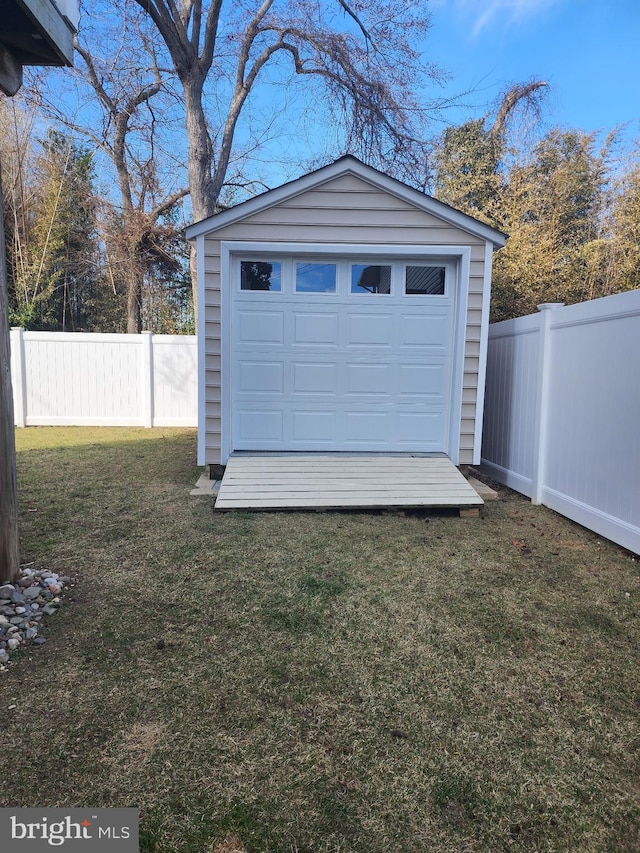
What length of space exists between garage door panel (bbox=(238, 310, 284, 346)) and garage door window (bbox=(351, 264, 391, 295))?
35.7 inches

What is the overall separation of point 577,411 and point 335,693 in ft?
10.8


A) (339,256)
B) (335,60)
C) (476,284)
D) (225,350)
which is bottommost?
(225,350)

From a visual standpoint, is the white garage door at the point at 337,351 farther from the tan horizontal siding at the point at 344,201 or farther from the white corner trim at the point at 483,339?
the tan horizontal siding at the point at 344,201

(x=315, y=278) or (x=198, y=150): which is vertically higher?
(x=198, y=150)

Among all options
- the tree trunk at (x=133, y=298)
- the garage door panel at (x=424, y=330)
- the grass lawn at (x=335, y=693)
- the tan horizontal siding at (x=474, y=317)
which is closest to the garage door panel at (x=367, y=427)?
the garage door panel at (x=424, y=330)

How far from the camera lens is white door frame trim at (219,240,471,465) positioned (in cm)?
534

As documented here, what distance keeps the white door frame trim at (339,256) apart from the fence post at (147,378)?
15.2ft

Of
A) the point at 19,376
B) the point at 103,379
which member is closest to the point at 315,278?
the point at 103,379

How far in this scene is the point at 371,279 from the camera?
18.5 feet

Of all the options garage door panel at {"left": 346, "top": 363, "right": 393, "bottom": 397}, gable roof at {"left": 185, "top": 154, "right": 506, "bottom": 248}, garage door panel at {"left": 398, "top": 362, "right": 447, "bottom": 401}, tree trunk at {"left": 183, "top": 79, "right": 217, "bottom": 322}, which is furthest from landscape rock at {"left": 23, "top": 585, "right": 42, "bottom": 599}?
tree trunk at {"left": 183, "top": 79, "right": 217, "bottom": 322}

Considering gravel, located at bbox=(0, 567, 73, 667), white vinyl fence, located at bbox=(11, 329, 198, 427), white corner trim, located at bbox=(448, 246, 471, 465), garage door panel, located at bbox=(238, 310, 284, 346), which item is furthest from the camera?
white vinyl fence, located at bbox=(11, 329, 198, 427)

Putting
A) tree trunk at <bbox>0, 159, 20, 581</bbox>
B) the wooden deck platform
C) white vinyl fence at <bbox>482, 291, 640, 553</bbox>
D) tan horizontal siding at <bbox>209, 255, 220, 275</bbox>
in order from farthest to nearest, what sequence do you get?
tan horizontal siding at <bbox>209, 255, 220, 275</bbox>
the wooden deck platform
white vinyl fence at <bbox>482, 291, 640, 553</bbox>
tree trunk at <bbox>0, 159, 20, 581</bbox>

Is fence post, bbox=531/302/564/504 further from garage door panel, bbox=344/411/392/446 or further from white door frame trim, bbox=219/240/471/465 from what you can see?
garage door panel, bbox=344/411/392/446

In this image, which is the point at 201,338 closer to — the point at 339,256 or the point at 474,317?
the point at 339,256
